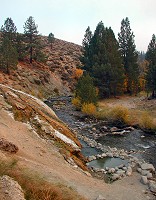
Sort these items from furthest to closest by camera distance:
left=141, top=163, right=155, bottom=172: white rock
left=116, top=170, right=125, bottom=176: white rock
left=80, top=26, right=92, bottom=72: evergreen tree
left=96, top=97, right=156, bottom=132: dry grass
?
left=80, top=26, right=92, bottom=72: evergreen tree, left=96, top=97, right=156, bottom=132: dry grass, left=141, top=163, right=155, bottom=172: white rock, left=116, top=170, right=125, bottom=176: white rock

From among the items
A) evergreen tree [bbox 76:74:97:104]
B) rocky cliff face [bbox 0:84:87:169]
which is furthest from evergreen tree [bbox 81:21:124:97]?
rocky cliff face [bbox 0:84:87:169]

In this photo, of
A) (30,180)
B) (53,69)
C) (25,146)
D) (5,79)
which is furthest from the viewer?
(53,69)

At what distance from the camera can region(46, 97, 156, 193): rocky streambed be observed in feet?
82.6

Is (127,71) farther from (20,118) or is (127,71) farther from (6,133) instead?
(6,133)

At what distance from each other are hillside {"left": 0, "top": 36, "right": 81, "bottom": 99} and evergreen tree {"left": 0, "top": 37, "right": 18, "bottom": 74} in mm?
2372

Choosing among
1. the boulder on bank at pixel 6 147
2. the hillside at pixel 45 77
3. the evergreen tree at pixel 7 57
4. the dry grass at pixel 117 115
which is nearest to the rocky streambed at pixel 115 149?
the dry grass at pixel 117 115

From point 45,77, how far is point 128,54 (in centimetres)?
2657

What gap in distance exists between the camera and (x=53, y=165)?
20.6m

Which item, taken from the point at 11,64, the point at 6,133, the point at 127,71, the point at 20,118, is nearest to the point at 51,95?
the point at 11,64

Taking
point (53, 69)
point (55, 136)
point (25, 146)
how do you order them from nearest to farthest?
point (25, 146) → point (55, 136) → point (53, 69)

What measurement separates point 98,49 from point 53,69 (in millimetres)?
26293

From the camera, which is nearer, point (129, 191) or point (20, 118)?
point (129, 191)

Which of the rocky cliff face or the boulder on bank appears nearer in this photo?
the boulder on bank

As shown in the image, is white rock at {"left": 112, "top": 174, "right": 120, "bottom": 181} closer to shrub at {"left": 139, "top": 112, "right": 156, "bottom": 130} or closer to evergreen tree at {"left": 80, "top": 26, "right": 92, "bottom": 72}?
shrub at {"left": 139, "top": 112, "right": 156, "bottom": 130}
